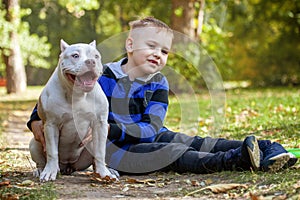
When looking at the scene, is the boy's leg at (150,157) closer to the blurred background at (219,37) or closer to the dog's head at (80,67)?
the dog's head at (80,67)

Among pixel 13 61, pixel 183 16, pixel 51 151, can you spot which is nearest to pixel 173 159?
pixel 51 151

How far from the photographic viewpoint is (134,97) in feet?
15.6

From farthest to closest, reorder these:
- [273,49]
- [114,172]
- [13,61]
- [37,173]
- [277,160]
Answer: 1. [273,49]
2. [13,61]
3. [114,172]
4. [37,173]
5. [277,160]

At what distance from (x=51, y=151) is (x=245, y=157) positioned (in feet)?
4.63

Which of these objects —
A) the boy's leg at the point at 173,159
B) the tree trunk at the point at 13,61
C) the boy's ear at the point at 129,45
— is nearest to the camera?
the boy's leg at the point at 173,159

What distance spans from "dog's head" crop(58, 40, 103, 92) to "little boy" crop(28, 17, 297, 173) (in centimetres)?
62

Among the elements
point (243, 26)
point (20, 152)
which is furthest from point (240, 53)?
point (20, 152)

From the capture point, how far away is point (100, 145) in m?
4.10

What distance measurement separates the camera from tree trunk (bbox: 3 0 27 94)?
16.2 m

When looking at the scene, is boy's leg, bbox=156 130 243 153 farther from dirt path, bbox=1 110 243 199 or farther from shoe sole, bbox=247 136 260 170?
shoe sole, bbox=247 136 260 170

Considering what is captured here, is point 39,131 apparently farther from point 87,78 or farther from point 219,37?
point 219,37

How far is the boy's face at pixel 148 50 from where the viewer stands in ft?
15.5

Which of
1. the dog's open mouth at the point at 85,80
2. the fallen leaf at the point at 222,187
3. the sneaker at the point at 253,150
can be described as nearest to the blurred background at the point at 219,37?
the dog's open mouth at the point at 85,80

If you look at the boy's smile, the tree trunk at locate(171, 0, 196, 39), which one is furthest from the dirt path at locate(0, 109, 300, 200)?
the tree trunk at locate(171, 0, 196, 39)
